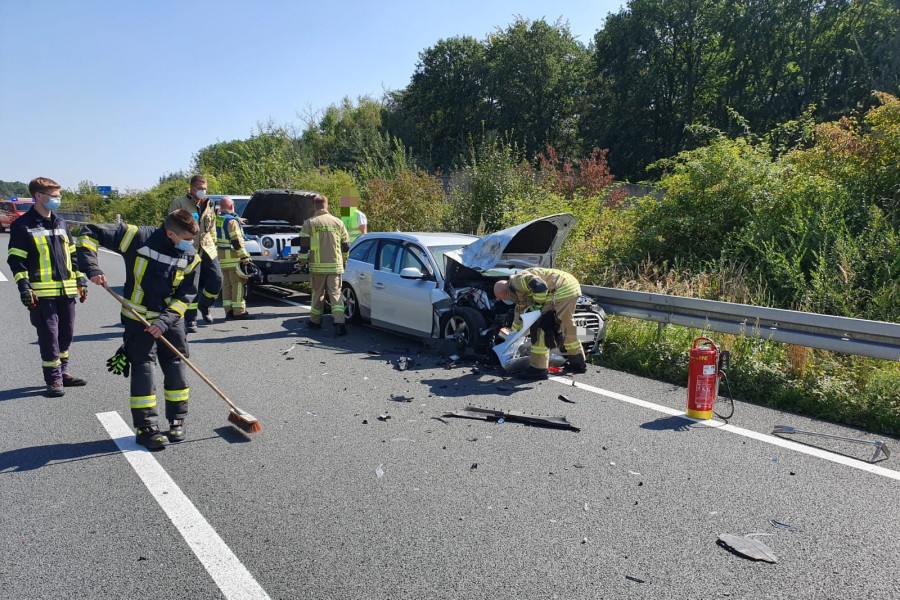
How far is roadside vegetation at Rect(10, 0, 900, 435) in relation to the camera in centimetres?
766

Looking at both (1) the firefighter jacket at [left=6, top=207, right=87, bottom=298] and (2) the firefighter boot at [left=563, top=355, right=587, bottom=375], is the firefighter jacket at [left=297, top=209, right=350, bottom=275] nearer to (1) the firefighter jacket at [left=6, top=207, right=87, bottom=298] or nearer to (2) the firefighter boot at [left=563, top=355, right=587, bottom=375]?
(1) the firefighter jacket at [left=6, top=207, right=87, bottom=298]

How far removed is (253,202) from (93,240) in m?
7.94

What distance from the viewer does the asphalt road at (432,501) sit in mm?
3156

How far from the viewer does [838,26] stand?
37.3 meters

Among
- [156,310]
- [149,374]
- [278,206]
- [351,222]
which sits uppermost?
[278,206]

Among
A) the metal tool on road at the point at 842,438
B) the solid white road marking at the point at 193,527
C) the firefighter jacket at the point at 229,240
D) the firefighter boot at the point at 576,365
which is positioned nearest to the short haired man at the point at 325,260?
the firefighter jacket at the point at 229,240

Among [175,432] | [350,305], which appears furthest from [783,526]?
[350,305]

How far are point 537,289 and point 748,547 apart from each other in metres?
3.59

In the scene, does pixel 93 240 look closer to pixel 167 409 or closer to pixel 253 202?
pixel 167 409

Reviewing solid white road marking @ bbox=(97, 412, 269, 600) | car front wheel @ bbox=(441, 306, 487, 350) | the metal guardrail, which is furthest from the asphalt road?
car front wheel @ bbox=(441, 306, 487, 350)

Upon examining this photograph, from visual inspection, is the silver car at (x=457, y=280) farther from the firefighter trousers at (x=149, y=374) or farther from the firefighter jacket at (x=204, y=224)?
the firefighter trousers at (x=149, y=374)

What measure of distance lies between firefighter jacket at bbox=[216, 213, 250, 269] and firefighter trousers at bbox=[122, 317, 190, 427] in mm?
5362

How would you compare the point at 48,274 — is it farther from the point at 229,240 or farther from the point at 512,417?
the point at 512,417

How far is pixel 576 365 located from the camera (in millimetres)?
7141
